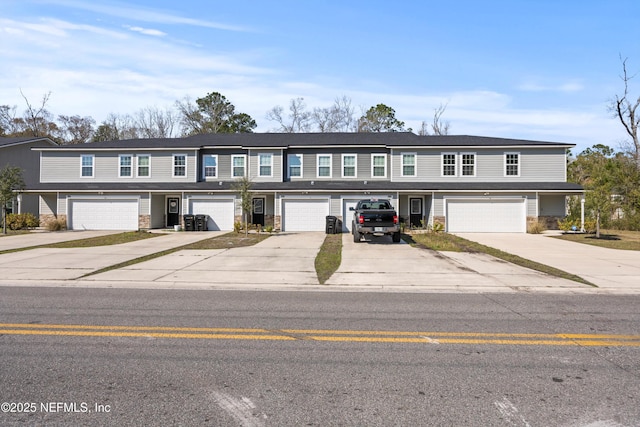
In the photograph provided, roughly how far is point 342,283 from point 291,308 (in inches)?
105

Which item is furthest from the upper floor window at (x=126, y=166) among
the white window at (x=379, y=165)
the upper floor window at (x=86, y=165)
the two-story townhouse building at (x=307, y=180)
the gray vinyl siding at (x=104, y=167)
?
the white window at (x=379, y=165)

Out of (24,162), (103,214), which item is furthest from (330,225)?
(24,162)

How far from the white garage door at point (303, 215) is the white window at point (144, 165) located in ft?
33.5

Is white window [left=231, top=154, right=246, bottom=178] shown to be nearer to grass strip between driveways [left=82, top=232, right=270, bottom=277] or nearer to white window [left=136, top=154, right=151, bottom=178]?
white window [left=136, top=154, right=151, bottom=178]

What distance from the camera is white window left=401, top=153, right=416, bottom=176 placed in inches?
1031

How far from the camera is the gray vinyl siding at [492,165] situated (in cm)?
2569

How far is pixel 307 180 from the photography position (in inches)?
1054

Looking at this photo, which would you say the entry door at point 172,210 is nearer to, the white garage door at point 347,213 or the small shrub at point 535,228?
the white garage door at point 347,213

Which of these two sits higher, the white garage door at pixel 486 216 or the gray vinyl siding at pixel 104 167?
the gray vinyl siding at pixel 104 167

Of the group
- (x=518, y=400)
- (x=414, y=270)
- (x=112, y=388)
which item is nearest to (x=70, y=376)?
(x=112, y=388)

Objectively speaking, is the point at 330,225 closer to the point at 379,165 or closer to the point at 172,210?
the point at 379,165

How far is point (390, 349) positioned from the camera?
4789 millimetres

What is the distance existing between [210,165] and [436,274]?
20.7 metres

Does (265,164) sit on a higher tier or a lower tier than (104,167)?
higher
